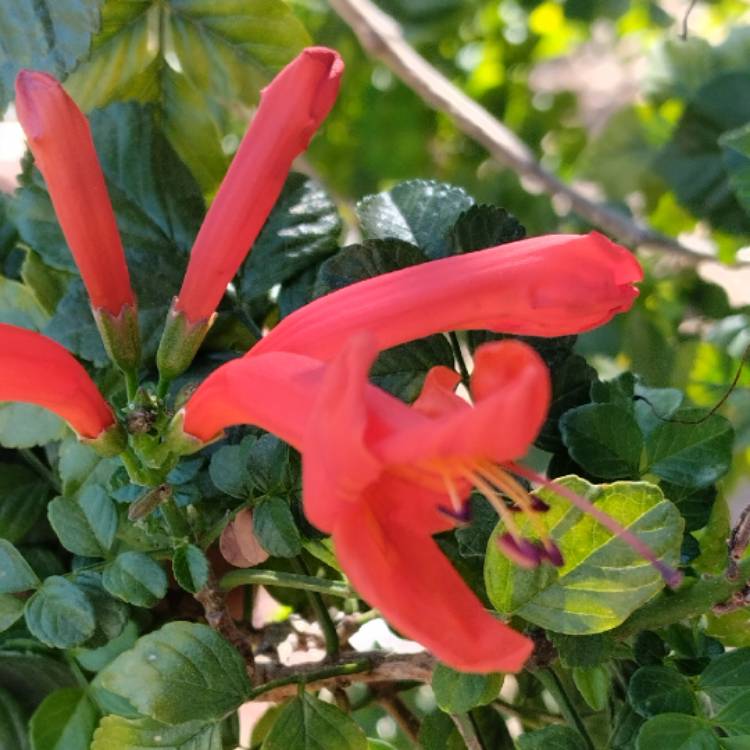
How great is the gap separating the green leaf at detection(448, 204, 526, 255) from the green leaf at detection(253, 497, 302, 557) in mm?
134

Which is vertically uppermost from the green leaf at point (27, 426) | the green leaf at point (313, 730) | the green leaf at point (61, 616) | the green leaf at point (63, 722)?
the green leaf at point (27, 426)

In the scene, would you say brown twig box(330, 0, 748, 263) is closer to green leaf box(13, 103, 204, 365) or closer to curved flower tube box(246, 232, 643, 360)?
green leaf box(13, 103, 204, 365)

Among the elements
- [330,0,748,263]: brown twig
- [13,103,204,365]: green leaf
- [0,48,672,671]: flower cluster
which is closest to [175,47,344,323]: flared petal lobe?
[0,48,672,671]: flower cluster

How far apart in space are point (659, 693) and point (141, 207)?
33cm

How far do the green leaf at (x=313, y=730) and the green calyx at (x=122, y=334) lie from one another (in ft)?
0.50

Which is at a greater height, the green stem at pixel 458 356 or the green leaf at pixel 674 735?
the green stem at pixel 458 356

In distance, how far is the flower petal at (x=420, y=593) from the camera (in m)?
0.24

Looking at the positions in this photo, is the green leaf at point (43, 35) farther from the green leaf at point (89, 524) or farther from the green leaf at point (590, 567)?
the green leaf at point (590, 567)

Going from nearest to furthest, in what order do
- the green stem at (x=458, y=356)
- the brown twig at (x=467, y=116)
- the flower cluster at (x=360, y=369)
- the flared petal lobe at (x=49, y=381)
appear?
the flower cluster at (x=360, y=369) < the flared petal lobe at (x=49, y=381) < the green stem at (x=458, y=356) < the brown twig at (x=467, y=116)

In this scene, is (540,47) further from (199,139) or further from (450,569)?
(450,569)

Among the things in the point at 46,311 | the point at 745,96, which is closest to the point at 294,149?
the point at 46,311

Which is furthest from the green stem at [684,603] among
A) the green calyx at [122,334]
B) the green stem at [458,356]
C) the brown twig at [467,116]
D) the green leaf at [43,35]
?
the brown twig at [467,116]

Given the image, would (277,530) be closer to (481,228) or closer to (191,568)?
(191,568)

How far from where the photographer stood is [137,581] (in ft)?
1.28
